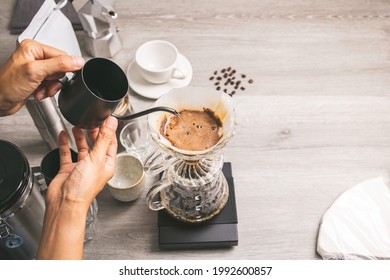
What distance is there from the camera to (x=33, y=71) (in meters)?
0.99

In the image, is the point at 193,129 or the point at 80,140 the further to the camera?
the point at 80,140

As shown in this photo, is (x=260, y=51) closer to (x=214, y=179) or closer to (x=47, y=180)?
(x=214, y=179)

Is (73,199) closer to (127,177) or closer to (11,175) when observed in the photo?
(11,175)

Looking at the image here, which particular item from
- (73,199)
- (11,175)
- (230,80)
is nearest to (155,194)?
(73,199)

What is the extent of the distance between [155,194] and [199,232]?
147 mm

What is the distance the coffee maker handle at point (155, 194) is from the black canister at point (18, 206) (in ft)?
0.84

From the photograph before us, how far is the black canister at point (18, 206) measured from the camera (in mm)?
896

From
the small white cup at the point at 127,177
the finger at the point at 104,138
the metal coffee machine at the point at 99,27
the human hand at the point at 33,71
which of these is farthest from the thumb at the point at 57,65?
the metal coffee machine at the point at 99,27

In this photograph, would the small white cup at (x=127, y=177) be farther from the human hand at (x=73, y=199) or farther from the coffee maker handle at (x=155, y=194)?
the human hand at (x=73, y=199)

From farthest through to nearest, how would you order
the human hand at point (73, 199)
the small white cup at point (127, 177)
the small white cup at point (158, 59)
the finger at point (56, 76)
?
the small white cup at point (158, 59), the small white cup at point (127, 177), the finger at point (56, 76), the human hand at point (73, 199)
